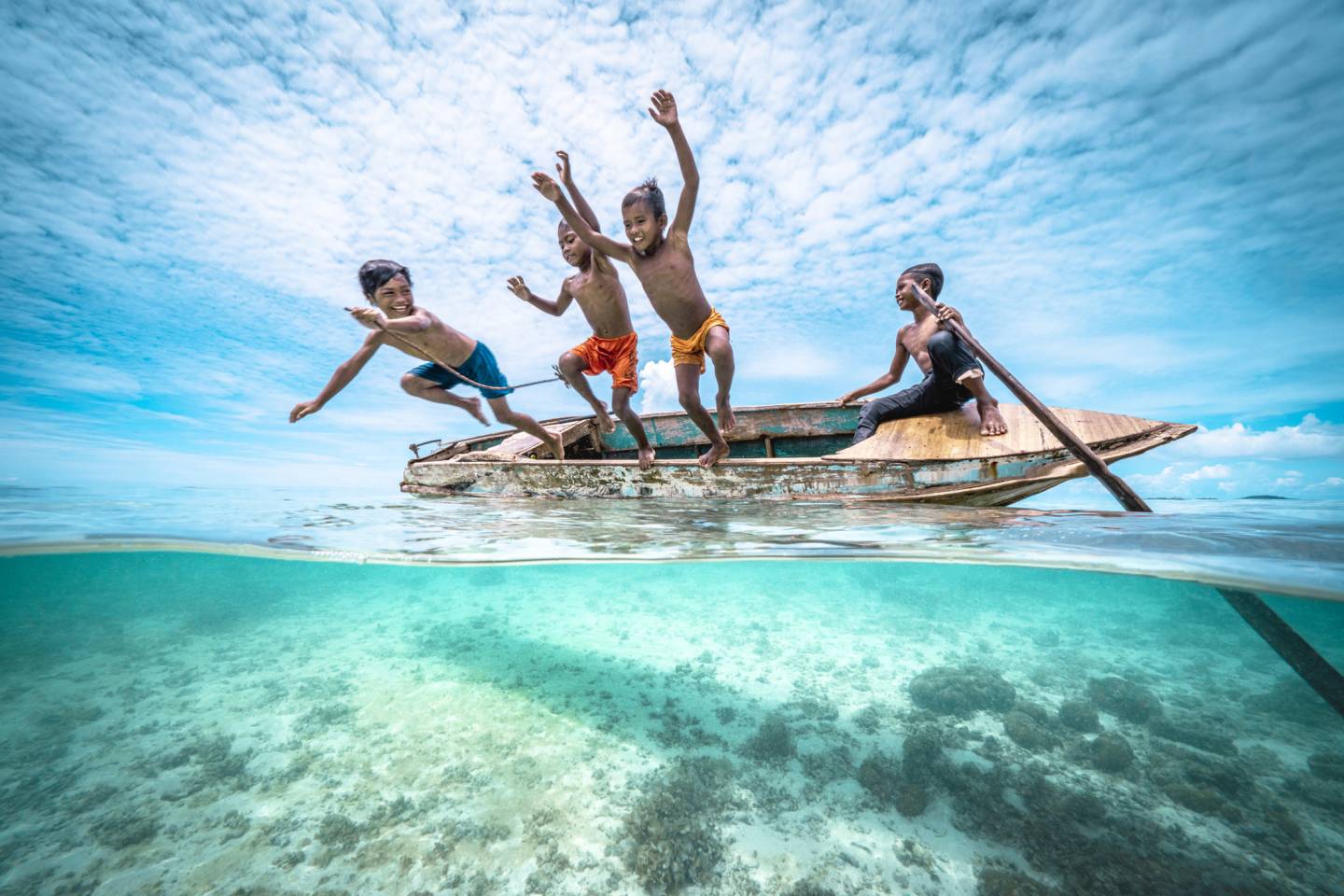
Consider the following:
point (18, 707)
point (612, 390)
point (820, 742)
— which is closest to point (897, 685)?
point (820, 742)

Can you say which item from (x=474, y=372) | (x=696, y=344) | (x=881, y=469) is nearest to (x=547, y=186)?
(x=696, y=344)

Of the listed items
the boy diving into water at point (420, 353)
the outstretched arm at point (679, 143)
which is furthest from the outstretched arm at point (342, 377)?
the outstretched arm at point (679, 143)

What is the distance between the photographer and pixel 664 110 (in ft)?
14.3

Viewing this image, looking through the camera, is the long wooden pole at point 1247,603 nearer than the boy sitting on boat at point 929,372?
Yes

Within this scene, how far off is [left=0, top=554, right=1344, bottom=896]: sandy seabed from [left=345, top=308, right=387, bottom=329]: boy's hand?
13.1 feet

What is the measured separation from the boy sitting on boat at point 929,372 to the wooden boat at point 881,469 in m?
0.18

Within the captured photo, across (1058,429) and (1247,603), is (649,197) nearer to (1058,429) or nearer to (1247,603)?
(1058,429)

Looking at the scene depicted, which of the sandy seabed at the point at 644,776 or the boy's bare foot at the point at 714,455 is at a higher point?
the boy's bare foot at the point at 714,455

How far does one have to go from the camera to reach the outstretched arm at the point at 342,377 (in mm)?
5062

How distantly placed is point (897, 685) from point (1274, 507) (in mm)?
5478

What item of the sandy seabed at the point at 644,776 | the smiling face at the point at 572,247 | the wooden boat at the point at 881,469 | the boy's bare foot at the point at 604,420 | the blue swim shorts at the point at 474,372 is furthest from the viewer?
the boy's bare foot at the point at 604,420

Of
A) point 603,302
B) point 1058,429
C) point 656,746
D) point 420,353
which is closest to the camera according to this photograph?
point 656,746

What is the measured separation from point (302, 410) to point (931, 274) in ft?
A: 24.9

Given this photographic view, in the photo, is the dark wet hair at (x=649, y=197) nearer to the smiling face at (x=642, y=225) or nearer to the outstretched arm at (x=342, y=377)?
the smiling face at (x=642, y=225)
